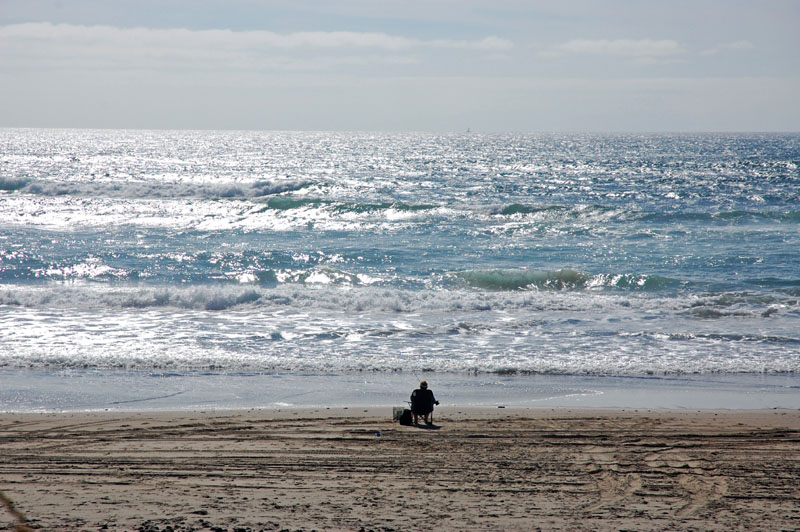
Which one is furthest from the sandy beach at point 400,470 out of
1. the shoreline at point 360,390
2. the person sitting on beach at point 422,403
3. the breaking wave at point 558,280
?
the breaking wave at point 558,280

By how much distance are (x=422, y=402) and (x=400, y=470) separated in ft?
7.06

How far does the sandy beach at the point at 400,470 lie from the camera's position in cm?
636

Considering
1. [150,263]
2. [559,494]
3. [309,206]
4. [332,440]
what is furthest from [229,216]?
[559,494]

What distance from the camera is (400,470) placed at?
25.6 ft

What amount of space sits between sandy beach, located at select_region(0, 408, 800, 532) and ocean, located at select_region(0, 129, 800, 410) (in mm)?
1983

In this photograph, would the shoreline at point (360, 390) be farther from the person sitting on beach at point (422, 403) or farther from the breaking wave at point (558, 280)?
the breaking wave at point (558, 280)

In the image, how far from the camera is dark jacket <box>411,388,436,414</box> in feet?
32.4

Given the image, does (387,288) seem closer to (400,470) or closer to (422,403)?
(422,403)

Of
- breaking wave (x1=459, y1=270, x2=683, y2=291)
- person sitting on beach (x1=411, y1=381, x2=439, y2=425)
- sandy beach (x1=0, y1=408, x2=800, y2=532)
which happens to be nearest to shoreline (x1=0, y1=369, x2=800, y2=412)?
sandy beach (x1=0, y1=408, x2=800, y2=532)

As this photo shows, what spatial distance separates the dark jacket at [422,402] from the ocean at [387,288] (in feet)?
6.88

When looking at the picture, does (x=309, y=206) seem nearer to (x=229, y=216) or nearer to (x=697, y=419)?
(x=229, y=216)

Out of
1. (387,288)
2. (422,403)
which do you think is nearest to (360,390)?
(422,403)

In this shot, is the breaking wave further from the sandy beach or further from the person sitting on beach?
the person sitting on beach

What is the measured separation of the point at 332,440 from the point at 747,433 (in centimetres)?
553
